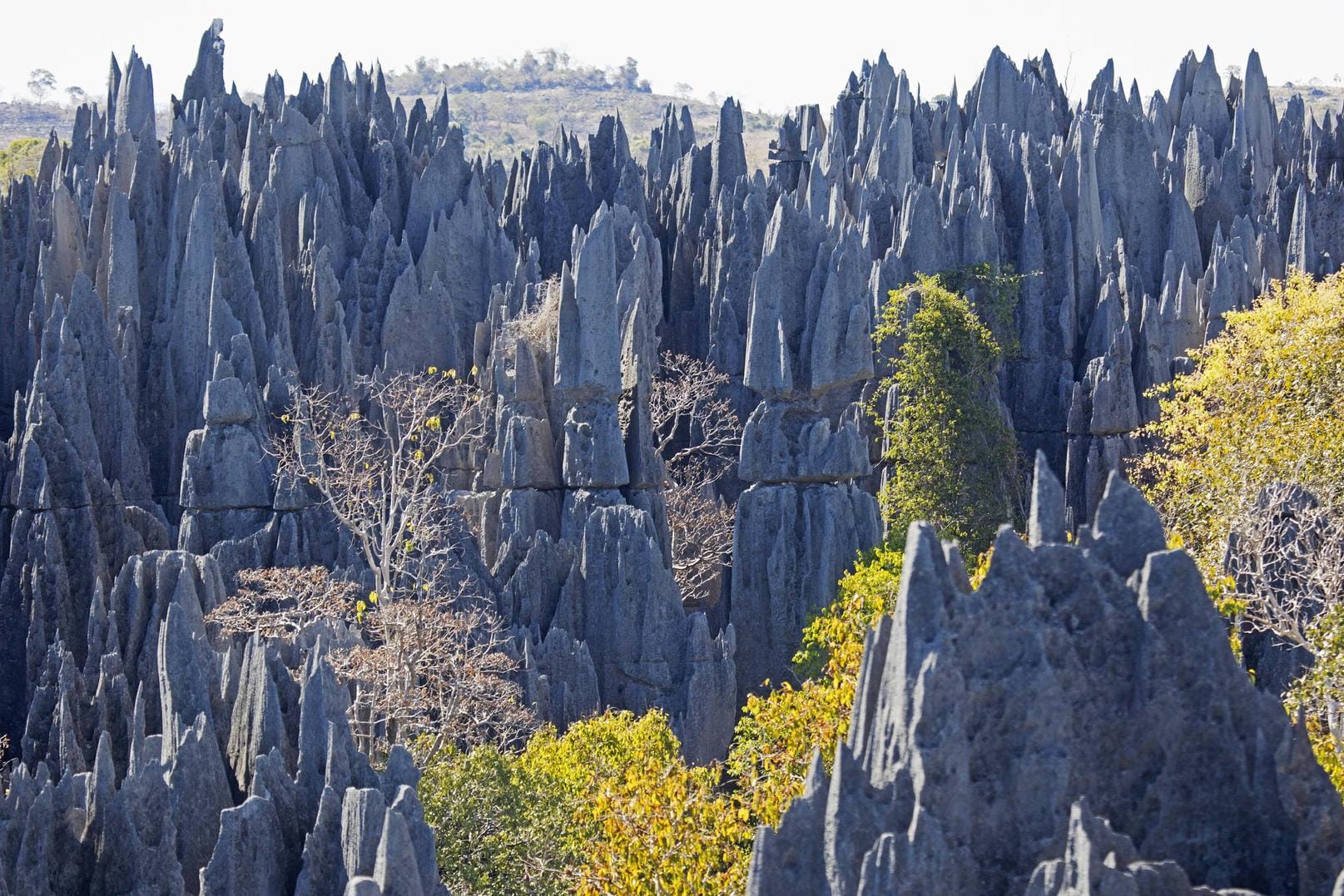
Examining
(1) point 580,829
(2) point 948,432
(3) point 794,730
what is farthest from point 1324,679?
(2) point 948,432

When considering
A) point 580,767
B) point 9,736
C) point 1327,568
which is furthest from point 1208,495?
point 9,736

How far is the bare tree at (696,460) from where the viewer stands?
42.5 metres

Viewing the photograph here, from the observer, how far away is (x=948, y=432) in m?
38.9

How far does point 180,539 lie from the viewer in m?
39.3

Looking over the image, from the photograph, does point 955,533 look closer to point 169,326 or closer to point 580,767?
point 580,767

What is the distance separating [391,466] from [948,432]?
11.5 metres

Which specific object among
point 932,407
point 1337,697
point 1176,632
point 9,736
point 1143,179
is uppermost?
point 1143,179

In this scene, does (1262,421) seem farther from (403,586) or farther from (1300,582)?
(403,586)

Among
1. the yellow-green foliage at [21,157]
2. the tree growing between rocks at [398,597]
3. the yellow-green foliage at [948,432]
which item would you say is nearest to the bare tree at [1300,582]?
the tree growing between rocks at [398,597]

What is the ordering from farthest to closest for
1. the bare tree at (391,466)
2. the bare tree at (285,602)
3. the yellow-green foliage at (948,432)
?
the yellow-green foliage at (948,432)
the bare tree at (391,466)
the bare tree at (285,602)

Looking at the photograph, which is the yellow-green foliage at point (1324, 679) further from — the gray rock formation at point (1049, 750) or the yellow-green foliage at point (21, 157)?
the yellow-green foliage at point (21, 157)

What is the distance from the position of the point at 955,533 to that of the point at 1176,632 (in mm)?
26059

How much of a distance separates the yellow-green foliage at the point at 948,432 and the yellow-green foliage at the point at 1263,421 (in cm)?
961

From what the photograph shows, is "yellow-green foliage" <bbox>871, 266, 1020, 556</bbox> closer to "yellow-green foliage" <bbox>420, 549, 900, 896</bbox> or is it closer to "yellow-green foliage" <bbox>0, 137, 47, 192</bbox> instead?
"yellow-green foliage" <bbox>420, 549, 900, 896</bbox>
